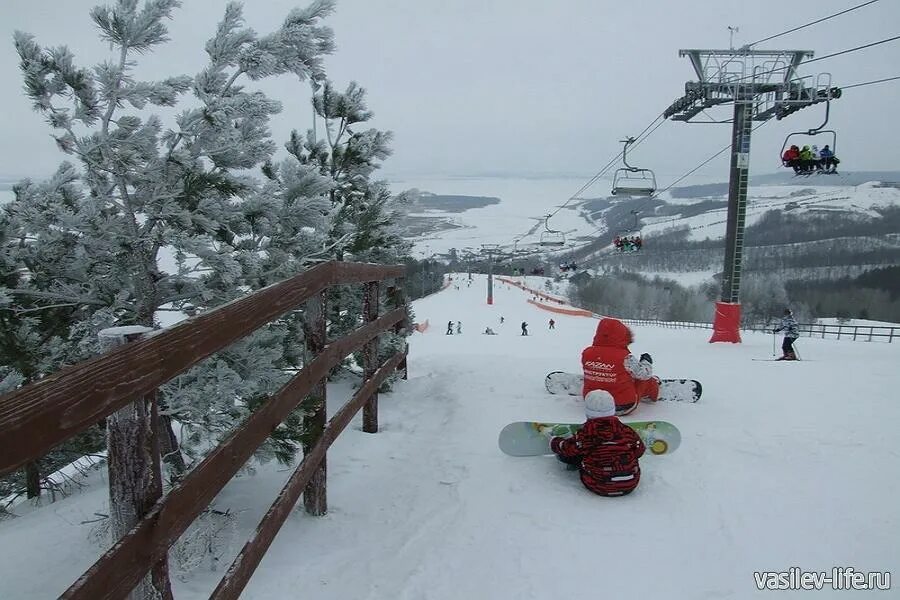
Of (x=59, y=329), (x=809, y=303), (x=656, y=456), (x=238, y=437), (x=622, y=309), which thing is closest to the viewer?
(x=238, y=437)

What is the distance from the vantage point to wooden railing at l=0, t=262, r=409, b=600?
47.1 inches

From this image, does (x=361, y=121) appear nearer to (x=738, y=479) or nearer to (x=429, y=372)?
(x=429, y=372)

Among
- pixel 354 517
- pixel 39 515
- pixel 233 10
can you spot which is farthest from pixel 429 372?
pixel 233 10

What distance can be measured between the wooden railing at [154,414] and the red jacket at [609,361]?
10.4ft

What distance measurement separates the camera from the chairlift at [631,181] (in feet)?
59.7

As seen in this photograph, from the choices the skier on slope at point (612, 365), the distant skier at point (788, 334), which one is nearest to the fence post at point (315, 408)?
the skier on slope at point (612, 365)

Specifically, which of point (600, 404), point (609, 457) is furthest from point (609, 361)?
point (609, 457)

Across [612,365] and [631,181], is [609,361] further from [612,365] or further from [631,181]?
[631,181]

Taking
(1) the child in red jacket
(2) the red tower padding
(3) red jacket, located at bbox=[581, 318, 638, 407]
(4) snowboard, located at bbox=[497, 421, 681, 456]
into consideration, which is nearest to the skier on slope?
(3) red jacket, located at bbox=[581, 318, 638, 407]

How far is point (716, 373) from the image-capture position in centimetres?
831

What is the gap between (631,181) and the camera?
742 inches

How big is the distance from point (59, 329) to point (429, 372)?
557 cm

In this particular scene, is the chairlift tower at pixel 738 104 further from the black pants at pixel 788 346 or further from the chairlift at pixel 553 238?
the chairlift at pixel 553 238

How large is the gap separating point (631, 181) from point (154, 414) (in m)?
19.0
